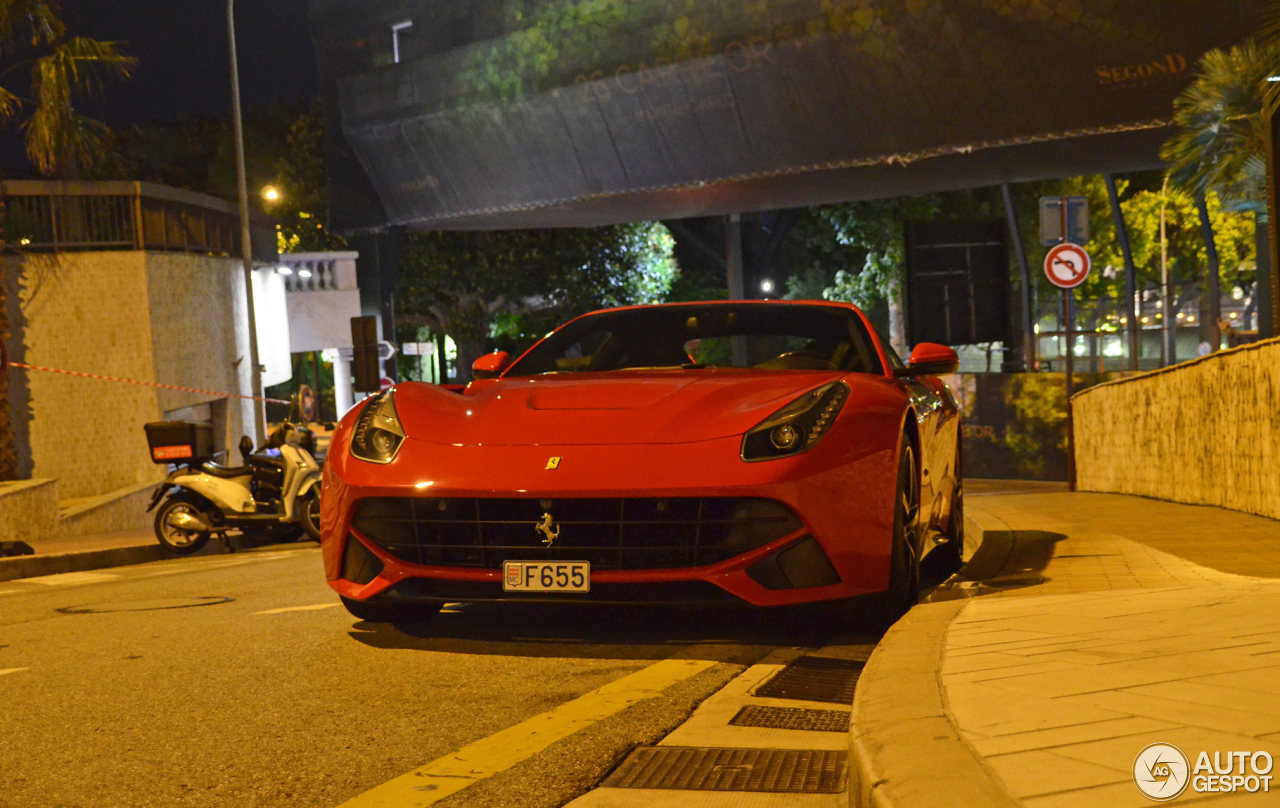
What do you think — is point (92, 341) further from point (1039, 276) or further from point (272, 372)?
point (1039, 276)

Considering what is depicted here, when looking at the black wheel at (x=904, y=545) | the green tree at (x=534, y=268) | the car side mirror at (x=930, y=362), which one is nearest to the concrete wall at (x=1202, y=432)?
the car side mirror at (x=930, y=362)

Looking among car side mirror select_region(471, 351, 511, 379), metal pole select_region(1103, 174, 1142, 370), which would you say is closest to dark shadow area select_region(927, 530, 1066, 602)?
car side mirror select_region(471, 351, 511, 379)

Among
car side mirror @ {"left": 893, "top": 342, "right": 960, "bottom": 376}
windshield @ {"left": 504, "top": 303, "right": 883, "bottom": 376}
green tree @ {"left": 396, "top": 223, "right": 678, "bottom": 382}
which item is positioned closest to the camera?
car side mirror @ {"left": 893, "top": 342, "right": 960, "bottom": 376}

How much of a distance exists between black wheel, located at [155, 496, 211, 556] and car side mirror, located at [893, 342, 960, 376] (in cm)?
817

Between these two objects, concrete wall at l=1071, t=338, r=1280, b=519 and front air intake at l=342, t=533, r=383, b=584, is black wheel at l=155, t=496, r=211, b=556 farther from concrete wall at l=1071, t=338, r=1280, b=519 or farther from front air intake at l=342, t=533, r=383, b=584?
concrete wall at l=1071, t=338, r=1280, b=519

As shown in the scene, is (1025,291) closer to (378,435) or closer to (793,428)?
(793,428)

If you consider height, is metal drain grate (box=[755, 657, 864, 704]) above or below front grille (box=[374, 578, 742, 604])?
below

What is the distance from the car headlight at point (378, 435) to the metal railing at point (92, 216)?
13664 mm

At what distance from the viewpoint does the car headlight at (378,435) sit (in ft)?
16.4

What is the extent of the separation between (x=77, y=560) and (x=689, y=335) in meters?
7.42

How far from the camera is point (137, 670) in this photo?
15.5ft

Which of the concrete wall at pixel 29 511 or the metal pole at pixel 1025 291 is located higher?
the metal pole at pixel 1025 291

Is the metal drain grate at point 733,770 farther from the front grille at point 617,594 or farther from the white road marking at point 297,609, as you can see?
the white road marking at point 297,609

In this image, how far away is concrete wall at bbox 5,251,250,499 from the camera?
59.3 ft
